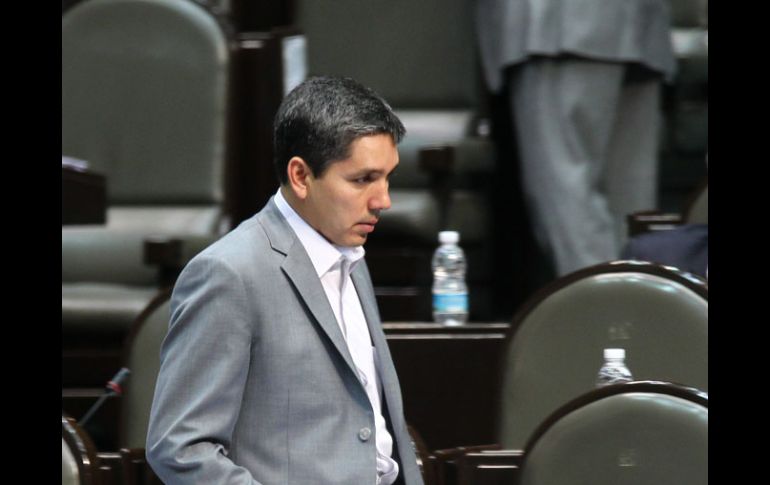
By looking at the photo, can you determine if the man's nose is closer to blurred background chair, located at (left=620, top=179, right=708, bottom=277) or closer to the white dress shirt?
the white dress shirt

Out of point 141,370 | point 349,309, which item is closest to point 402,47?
point 141,370

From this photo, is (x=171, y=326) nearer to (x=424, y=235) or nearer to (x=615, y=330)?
(x=615, y=330)

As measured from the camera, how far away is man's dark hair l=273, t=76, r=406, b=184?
1.09 metres

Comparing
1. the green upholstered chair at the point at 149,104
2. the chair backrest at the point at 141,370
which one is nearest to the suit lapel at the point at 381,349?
the chair backrest at the point at 141,370

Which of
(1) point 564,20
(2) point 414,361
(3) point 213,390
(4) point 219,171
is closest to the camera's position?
(3) point 213,390

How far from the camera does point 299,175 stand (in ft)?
3.65

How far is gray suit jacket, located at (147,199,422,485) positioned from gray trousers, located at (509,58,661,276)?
1.28m

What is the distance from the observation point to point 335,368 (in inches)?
42.7

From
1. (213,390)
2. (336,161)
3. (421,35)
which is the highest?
(421,35)

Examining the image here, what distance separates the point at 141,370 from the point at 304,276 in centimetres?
76

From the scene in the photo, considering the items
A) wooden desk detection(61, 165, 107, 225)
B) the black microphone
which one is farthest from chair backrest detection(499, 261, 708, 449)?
wooden desk detection(61, 165, 107, 225)

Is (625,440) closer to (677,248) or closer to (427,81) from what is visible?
(677,248)
